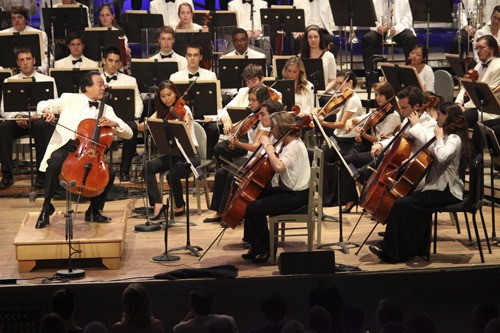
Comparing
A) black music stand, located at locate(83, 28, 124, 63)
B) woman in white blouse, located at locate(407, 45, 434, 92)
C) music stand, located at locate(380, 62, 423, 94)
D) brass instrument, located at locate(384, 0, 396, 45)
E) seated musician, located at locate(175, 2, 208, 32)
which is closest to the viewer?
music stand, located at locate(380, 62, 423, 94)

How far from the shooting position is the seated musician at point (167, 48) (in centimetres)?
1038

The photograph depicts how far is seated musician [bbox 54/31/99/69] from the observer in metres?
10.3

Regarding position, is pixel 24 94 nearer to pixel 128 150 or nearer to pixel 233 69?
pixel 128 150

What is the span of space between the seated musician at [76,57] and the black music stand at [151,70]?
0.91 metres

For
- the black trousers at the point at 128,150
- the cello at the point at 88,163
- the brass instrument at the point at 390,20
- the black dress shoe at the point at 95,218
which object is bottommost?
the black dress shoe at the point at 95,218

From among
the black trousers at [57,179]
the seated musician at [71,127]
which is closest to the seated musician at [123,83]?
the seated musician at [71,127]

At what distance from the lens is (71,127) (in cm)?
808

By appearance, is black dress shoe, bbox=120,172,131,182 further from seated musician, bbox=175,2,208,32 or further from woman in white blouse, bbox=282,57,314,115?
seated musician, bbox=175,2,208,32

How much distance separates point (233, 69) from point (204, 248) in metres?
2.76

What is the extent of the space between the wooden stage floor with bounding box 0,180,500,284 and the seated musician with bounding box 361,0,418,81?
341 cm

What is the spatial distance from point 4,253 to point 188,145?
1694 millimetres

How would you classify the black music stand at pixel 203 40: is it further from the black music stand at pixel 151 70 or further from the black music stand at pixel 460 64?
the black music stand at pixel 460 64

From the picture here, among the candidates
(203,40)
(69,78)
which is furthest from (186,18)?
(69,78)

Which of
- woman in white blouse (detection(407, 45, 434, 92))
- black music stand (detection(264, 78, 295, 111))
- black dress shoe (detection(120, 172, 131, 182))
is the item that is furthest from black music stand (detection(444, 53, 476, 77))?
black dress shoe (detection(120, 172, 131, 182))
